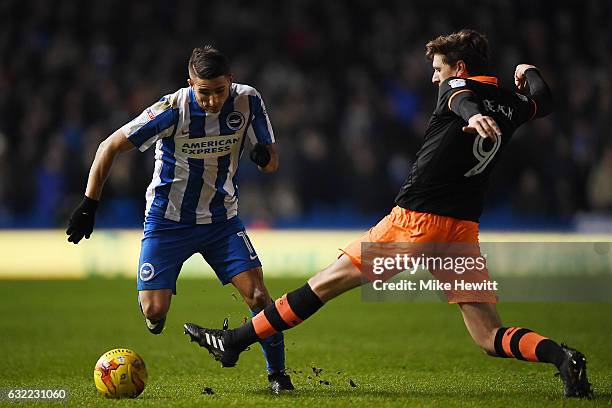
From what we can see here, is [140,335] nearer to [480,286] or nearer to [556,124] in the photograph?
[480,286]

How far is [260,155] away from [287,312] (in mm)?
1100

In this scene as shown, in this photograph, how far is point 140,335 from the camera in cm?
973

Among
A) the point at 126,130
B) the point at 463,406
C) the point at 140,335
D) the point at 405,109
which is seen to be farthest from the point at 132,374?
the point at 405,109

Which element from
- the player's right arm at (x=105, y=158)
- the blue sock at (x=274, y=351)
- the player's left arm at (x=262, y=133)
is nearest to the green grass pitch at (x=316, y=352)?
the blue sock at (x=274, y=351)

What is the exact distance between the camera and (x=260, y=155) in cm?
664

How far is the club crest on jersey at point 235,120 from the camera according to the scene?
666 cm

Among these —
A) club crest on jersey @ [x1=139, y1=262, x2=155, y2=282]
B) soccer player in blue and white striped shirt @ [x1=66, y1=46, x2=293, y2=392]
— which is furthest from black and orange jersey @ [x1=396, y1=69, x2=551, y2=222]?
club crest on jersey @ [x1=139, y1=262, x2=155, y2=282]

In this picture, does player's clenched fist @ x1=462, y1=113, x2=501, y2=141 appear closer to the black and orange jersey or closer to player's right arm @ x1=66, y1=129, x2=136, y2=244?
the black and orange jersey

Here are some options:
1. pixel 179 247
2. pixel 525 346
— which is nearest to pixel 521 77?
pixel 525 346

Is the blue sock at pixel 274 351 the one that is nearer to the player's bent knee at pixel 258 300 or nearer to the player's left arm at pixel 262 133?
the player's bent knee at pixel 258 300

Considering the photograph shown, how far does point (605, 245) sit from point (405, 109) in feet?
15.6

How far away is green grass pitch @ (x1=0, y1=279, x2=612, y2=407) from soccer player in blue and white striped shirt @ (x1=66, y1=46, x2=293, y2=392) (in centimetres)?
29

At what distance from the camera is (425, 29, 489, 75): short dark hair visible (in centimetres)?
594

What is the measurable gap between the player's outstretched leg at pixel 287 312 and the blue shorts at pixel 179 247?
0.53m
